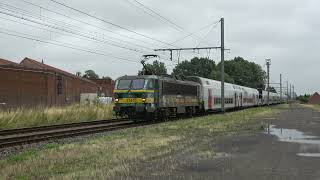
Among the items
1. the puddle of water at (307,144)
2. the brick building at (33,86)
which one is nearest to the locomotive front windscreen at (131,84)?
the puddle of water at (307,144)

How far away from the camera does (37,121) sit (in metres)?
31.0

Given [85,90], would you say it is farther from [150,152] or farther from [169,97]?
[150,152]

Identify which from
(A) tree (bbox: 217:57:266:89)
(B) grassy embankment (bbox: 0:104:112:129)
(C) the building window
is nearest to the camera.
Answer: (B) grassy embankment (bbox: 0:104:112:129)

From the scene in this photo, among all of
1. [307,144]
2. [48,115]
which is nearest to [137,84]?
[48,115]

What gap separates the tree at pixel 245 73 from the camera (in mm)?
156375

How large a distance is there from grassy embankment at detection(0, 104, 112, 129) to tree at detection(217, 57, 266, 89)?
366 feet

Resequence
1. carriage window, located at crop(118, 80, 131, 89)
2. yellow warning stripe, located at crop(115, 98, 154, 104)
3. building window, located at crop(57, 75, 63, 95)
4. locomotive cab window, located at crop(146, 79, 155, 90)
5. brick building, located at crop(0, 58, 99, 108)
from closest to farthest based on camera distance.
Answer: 1. yellow warning stripe, located at crop(115, 98, 154, 104)
2. locomotive cab window, located at crop(146, 79, 155, 90)
3. carriage window, located at crop(118, 80, 131, 89)
4. brick building, located at crop(0, 58, 99, 108)
5. building window, located at crop(57, 75, 63, 95)

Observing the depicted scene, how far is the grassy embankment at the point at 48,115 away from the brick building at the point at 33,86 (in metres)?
15.9

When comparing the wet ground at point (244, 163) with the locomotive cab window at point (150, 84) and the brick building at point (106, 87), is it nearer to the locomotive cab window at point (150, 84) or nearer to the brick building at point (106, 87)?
the locomotive cab window at point (150, 84)

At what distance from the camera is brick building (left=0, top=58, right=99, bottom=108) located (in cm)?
5869

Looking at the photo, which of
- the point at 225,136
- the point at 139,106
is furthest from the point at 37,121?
the point at 225,136

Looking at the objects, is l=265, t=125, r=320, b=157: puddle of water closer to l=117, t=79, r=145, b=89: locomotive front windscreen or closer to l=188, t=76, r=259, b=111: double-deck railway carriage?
l=117, t=79, r=145, b=89: locomotive front windscreen

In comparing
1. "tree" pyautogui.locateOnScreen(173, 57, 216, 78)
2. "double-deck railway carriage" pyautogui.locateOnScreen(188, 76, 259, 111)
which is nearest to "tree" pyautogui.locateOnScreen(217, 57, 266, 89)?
"tree" pyautogui.locateOnScreen(173, 57, 216, 78)

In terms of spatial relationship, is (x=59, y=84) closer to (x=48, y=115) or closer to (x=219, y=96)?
(x=219, y=96)
